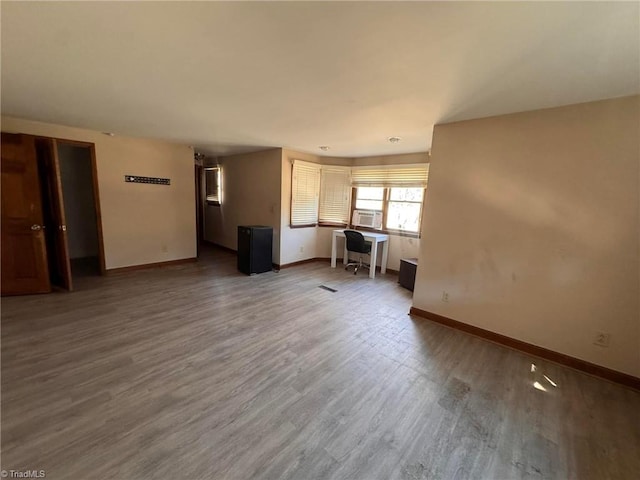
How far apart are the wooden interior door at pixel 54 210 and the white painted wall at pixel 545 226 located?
4938mm

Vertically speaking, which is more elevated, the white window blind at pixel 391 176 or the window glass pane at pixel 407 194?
the white window blind at pixel 391 176

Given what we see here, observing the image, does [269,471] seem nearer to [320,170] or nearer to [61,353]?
[61,353]

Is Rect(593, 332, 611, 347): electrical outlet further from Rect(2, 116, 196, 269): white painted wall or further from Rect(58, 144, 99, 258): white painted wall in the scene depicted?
Rect(58, 144, 99, 258): white painted wall

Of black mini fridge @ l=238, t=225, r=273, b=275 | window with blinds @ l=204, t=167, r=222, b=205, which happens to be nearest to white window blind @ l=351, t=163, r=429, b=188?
black mini fridge @ l=238, t=225, r=273, b=275

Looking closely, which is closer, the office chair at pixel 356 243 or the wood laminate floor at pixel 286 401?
the wood laminate floor at pixel 286 401

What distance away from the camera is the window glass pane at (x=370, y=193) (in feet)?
17.4

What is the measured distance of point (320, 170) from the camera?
5.45 metres

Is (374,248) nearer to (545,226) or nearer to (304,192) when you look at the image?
(304,192)

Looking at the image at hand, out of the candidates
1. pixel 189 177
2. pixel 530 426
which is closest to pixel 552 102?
pixel 530 426

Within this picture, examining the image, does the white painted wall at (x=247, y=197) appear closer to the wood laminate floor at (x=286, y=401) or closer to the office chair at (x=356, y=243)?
the office chair at (x=356, y=243)

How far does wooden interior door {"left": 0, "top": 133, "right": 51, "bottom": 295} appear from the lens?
3.17 metres

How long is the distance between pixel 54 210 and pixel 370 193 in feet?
17.2

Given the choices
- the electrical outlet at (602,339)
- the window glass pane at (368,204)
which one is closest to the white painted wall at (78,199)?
the window glass pane at (368,204)

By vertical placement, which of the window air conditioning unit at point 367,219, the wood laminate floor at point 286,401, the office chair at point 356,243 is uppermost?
the window air conditioning unit at point 367,219
